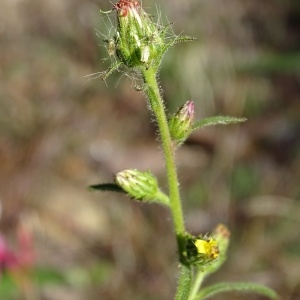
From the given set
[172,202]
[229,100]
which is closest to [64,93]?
[229,100]

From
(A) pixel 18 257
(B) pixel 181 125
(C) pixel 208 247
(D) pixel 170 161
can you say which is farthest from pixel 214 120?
(A) pixel 18 257

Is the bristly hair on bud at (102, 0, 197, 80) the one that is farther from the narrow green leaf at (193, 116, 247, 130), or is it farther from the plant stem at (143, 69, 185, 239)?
the narrow green leaf at (193, 116, 247, 130)

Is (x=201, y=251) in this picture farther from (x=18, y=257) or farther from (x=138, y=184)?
(x=18, y=257)

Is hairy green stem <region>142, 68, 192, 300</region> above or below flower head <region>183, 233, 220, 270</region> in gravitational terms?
above

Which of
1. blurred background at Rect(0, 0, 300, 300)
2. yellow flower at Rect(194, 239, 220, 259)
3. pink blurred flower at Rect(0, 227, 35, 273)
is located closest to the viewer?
yellow flower at Rect(194, 239, 220, 259)

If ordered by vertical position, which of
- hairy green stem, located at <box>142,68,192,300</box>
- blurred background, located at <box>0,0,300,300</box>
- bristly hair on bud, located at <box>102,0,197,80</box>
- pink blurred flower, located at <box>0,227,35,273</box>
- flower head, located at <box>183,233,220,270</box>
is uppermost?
blurred background, located at <box>0,0,300,300</box>

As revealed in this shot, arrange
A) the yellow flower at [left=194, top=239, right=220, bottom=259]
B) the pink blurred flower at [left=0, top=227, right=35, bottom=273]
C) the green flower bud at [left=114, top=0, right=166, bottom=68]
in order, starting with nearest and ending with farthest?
the green flower bud at [left=114, top=0, right=166, bottom=68] < the yellow flower at [left=194, top=239, right=220, bottom=259] < the pink blurred flower at [left=0, top=227, right=35, bottom=273]

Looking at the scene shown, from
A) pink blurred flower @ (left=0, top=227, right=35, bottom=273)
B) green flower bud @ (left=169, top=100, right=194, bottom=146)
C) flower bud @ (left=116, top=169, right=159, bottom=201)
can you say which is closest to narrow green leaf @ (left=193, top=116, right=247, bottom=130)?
green flower bud @ (left=169, top=100, right=194, bottom=146)
